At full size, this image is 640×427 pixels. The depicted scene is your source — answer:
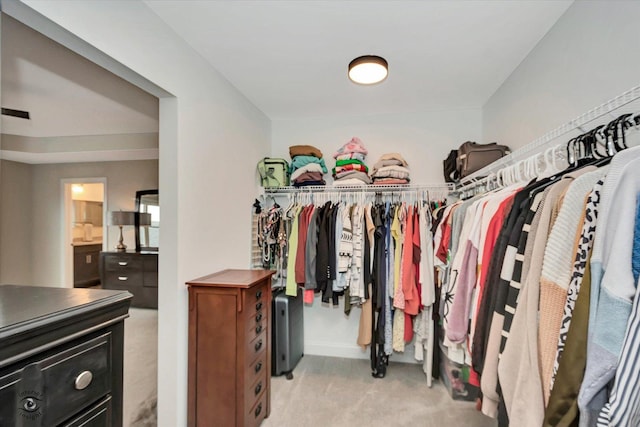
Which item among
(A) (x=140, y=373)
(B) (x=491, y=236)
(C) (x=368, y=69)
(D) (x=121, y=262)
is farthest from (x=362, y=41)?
(D) (x=121, y=262)

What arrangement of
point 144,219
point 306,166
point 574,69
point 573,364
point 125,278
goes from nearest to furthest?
point 573,364
point 574,69
point 306,166
point 125,278
point 144,219

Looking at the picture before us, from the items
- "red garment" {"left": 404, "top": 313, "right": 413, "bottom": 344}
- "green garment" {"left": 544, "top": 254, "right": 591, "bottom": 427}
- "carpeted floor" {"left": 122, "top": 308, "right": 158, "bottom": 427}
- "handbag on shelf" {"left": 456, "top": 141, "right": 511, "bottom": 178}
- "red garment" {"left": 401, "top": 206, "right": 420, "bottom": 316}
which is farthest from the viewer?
"red garment" {"left": 404, "top": 313, "right": 413, "bottom": 344}

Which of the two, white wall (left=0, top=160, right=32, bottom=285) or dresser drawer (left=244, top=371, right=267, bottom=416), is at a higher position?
white wall (left=0, top=160, right=32, bottom=285)

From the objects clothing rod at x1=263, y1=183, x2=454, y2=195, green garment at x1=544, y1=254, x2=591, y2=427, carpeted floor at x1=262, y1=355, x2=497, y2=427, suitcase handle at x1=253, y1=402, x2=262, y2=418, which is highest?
clothing rod at x1=263, y1=183, x2=454, y2=195

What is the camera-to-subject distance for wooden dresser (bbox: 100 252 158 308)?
4371 mm

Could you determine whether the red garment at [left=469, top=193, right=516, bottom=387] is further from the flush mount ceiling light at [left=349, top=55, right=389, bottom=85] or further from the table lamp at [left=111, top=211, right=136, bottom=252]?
the table lamp at [left=111, top=211, right=136, bottom=252]

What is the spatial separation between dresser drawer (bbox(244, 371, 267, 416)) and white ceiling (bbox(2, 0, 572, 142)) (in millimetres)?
2074

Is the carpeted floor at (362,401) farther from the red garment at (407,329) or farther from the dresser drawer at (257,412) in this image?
the red garment at (407,329)

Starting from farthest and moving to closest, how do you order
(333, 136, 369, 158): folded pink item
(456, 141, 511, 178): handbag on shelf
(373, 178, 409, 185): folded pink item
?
(333, 136, 369, 158): folded pink item < (373, 178, 409, 185): folded pink item < (456, 141, 511, 178): handbag on shelf

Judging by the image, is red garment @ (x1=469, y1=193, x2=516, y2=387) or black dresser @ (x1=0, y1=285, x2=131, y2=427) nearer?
black dresser @ (x1=0, y1=285, x2=131, y2=427)

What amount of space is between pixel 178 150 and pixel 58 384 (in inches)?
50.2

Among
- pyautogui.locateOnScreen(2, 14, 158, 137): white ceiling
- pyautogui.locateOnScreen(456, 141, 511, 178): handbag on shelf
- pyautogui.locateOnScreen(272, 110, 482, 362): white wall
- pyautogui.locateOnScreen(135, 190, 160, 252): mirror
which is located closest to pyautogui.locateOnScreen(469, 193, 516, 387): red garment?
pyautogui.locateOnScreen(456, 141, 511, 178): handbag on shelf

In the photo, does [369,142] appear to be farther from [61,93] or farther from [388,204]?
[61,93]

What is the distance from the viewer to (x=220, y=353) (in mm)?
1705
